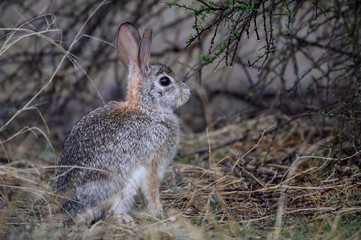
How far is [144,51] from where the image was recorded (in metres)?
4.30

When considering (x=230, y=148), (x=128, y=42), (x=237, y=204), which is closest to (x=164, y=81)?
(x=128, y=42)

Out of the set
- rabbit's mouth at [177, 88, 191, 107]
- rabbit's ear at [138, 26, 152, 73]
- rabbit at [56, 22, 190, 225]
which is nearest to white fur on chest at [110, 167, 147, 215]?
rabbit at [56, 22, 190, 225]

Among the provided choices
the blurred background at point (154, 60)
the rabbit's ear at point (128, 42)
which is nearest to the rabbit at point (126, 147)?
the rabbit's ear at point (128, 42)

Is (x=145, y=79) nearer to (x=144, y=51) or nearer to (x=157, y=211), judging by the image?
(x=144, y=51)

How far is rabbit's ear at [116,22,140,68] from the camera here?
13.8ft

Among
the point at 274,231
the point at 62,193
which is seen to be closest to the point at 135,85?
the point at 62,193

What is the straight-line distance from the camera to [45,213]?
3951mm

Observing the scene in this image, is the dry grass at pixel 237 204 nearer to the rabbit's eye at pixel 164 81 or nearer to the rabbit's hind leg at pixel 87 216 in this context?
the rabbit's hind leg at pixel 87 216

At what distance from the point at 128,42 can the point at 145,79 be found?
0.38 meters

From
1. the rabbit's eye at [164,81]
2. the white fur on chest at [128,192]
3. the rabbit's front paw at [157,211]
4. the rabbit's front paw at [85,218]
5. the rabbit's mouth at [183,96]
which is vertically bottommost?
the rabbit's front paw at [157,211]

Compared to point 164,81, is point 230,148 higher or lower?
lower

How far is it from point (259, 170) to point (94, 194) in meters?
1.84

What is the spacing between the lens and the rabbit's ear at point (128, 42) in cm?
422

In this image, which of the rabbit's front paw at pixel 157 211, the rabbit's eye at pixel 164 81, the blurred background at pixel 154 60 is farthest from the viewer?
the blurred background at pixel 154 60
